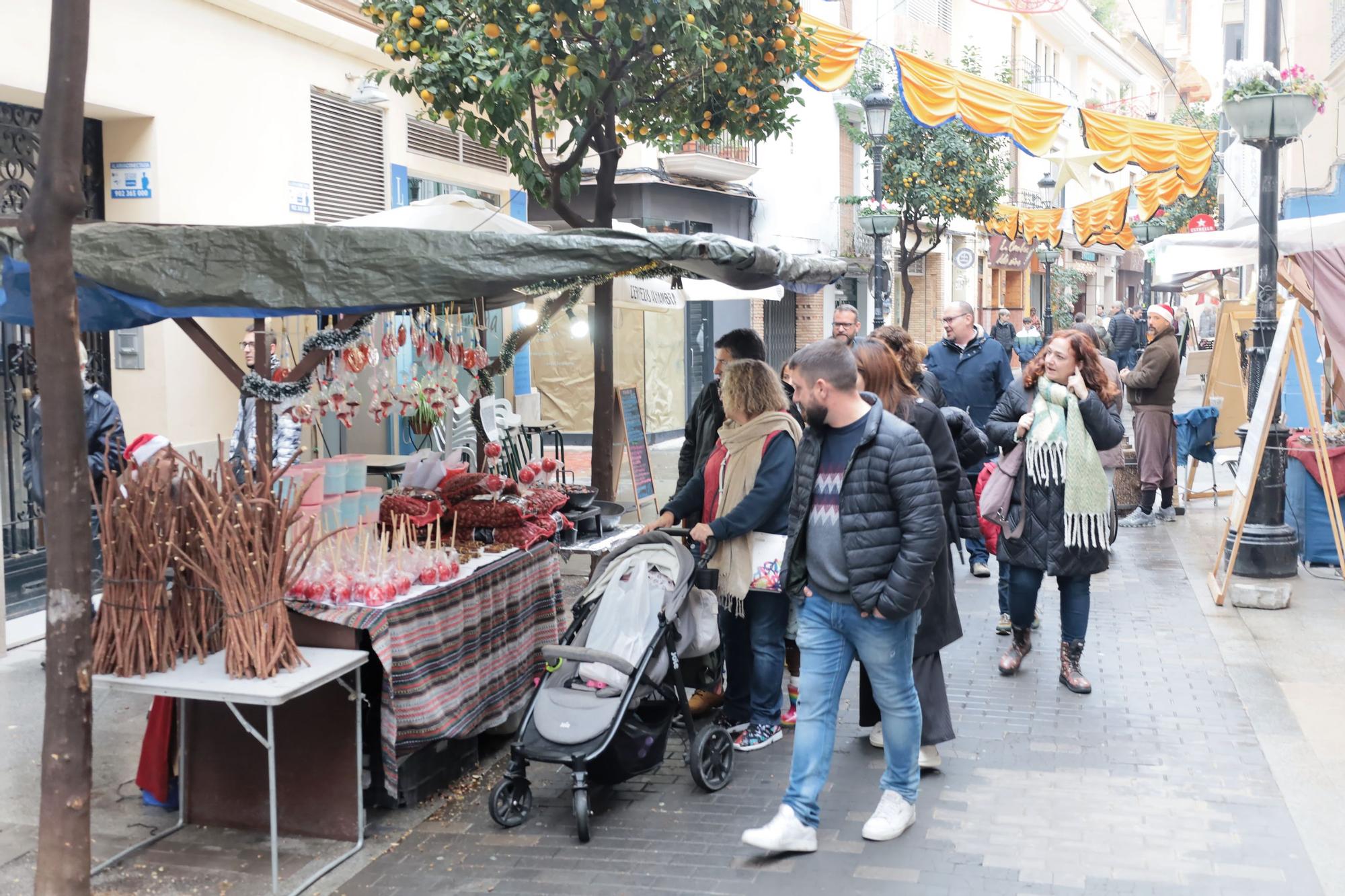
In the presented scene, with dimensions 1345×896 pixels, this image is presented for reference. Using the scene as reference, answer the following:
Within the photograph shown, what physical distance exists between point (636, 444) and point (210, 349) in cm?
620

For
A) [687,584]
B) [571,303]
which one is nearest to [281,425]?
[571,303]

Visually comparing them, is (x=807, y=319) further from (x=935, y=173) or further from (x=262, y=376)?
(x=262, y=376)

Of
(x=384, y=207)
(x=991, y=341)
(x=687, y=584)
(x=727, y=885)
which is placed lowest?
(x=727, y=885)

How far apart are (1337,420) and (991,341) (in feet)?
13.0

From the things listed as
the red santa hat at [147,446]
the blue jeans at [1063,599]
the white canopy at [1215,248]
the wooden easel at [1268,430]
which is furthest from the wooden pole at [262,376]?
the white canopy at [1215,248]

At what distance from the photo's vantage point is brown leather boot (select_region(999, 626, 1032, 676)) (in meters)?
6.83

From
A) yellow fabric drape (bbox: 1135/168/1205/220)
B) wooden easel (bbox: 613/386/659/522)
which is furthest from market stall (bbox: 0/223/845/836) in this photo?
yellow fabric drape (bbox: 1135/168/1205/220)

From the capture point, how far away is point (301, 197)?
10.7 meters

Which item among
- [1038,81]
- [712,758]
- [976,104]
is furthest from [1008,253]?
[712,758]

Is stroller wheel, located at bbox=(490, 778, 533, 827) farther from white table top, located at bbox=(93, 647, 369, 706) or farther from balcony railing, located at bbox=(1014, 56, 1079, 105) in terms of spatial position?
balcony railing, located at bbox=(1014, 56, 1079, 105)

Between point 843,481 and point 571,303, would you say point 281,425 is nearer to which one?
point 571,303

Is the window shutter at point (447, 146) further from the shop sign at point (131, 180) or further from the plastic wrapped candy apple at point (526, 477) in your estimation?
the plastic wrapped candy apple at point (526, 477)

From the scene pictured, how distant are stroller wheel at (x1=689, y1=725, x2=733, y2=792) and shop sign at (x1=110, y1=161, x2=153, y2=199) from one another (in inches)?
247

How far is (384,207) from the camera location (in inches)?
473
